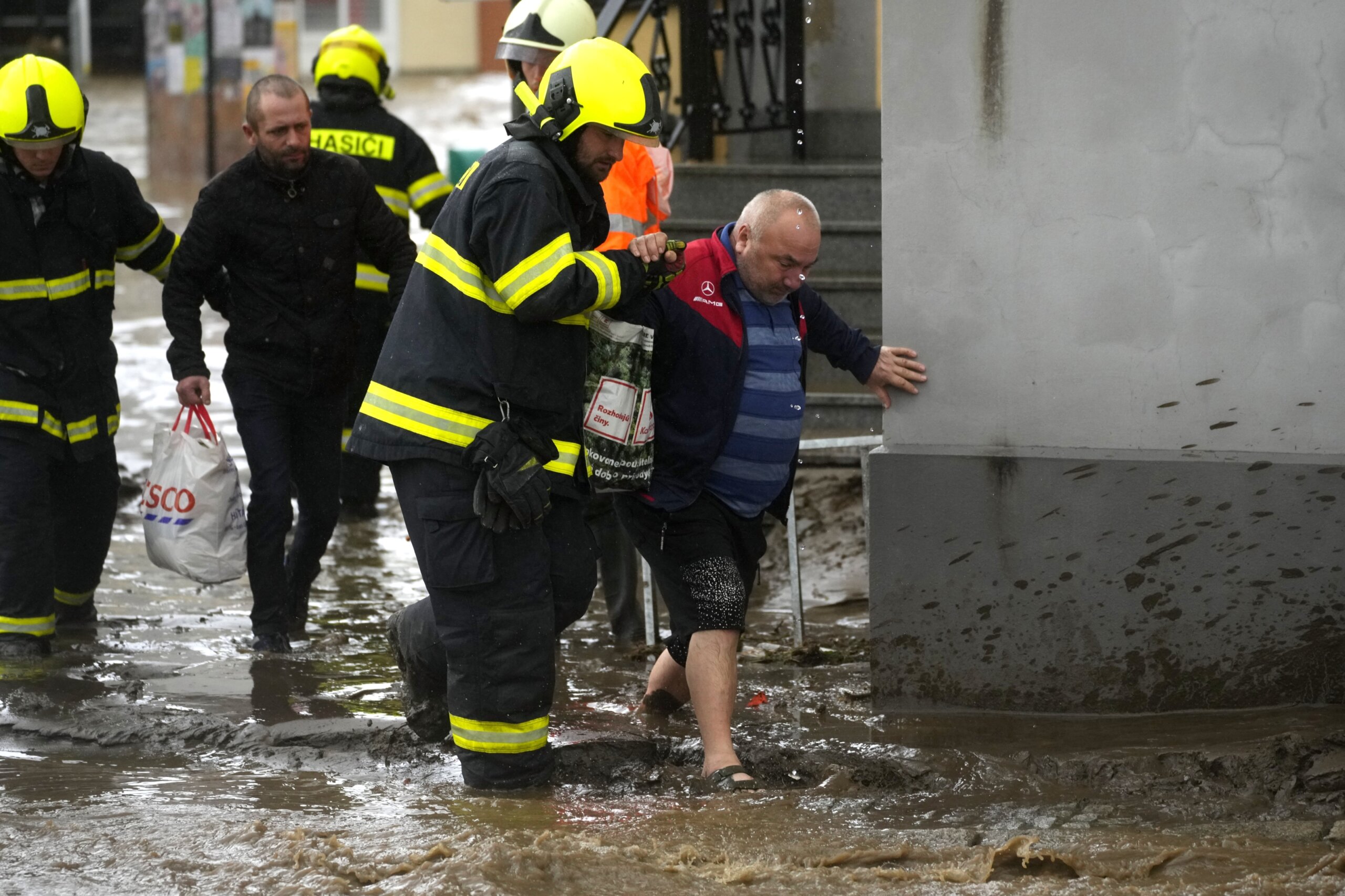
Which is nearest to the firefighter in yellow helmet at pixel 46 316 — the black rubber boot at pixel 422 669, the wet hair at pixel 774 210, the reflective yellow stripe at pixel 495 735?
the black rubber boot at pixel 422 669

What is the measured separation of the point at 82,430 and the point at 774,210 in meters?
2.68

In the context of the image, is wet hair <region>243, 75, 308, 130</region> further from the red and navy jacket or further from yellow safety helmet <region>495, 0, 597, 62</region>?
the red and navy jacket

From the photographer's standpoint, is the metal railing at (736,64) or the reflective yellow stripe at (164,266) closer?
the reflective yellow stripe at (164,266)

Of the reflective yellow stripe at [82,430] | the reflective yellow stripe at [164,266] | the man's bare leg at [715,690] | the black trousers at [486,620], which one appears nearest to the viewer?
the black trousers at [486,620]

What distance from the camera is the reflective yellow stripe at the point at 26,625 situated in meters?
5.35

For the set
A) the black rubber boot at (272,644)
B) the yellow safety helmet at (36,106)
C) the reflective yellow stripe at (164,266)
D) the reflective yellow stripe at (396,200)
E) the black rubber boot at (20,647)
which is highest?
the yellow safety helmet at (36,106)

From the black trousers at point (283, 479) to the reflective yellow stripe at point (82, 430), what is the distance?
478mm

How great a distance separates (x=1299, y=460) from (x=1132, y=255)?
0.71 meters

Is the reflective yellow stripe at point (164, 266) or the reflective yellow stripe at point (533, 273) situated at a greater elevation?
the reflective yellow stripe at point (164, 266)

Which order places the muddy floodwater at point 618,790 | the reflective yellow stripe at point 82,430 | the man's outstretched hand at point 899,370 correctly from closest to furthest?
1. the muddy floodwater at point 618,790
2. the man's outstretched hand at point 899,370
3. the reflective yellow stripe at point 82,430

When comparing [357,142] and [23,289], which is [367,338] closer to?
[357,142]

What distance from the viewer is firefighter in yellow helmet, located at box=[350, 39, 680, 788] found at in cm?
383

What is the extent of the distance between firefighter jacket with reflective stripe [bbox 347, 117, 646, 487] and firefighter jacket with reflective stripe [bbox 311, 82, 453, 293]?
3024mm

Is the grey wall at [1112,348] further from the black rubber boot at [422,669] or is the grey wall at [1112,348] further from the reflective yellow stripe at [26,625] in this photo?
the reflective yellow stripe at [26,625]
